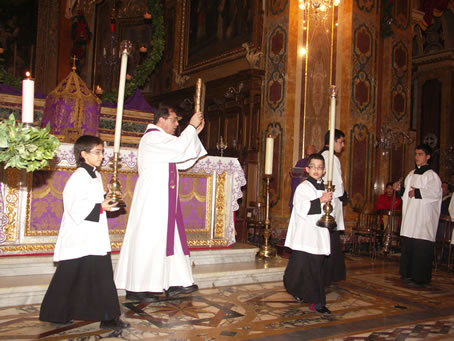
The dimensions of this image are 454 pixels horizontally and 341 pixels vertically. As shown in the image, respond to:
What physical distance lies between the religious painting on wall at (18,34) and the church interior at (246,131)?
3 centimetres

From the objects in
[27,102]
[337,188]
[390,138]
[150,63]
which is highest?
[150,63]

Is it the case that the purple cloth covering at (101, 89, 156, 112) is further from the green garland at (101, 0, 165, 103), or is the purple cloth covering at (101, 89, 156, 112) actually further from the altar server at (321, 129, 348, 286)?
the altar server at (321, 129, 348, 286)

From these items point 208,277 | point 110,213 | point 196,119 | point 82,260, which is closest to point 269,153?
point 208,277

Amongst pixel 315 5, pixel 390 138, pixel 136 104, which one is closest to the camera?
pixel 136 104

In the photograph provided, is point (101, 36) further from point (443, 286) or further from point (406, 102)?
point (443, 286)

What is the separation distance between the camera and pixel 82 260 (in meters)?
3.83

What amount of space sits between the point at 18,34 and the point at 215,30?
6016mm

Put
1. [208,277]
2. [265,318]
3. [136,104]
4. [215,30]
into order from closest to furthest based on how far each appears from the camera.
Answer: [265,318] → [208,277] → [136,104] → [215,30]

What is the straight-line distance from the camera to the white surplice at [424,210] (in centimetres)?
644

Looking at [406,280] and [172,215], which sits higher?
[172,215]

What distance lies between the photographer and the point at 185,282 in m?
4.87

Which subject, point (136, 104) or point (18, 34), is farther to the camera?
point (18, 34)

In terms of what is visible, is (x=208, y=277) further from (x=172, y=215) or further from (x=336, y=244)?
(x=336, y=244)

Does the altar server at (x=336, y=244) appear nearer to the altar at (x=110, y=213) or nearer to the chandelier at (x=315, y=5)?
the altar at (x=110, y=213)
